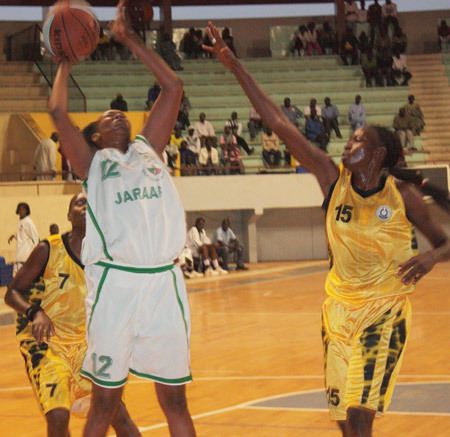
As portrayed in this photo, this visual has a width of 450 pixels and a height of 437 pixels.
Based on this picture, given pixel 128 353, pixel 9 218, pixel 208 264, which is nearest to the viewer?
pixel 128 353

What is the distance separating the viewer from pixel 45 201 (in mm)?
14609

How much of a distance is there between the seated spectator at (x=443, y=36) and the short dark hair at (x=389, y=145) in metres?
21.1

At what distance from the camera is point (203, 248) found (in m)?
15.5

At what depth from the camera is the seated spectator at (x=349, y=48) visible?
2152 cm

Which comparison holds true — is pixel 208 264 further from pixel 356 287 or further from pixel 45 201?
pixel 356 287

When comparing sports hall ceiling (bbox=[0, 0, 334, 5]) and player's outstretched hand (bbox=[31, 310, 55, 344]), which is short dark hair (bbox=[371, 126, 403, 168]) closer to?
player's outstretched hand (bbox=[31, 310, 55, 344])

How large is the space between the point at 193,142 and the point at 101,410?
14350 millimetres

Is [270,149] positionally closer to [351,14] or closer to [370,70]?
[370,70]

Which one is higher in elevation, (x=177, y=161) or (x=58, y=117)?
(x=58, y=117)

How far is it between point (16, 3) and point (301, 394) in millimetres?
18625

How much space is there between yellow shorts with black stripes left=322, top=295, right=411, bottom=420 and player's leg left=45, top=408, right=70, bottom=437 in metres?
1.16

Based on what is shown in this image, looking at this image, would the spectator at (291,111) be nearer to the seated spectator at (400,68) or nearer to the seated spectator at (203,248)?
the seated spectator at (203,248)

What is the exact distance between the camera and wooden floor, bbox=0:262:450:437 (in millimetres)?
4941

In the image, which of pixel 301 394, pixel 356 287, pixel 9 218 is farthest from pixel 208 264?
pixel 356 287
